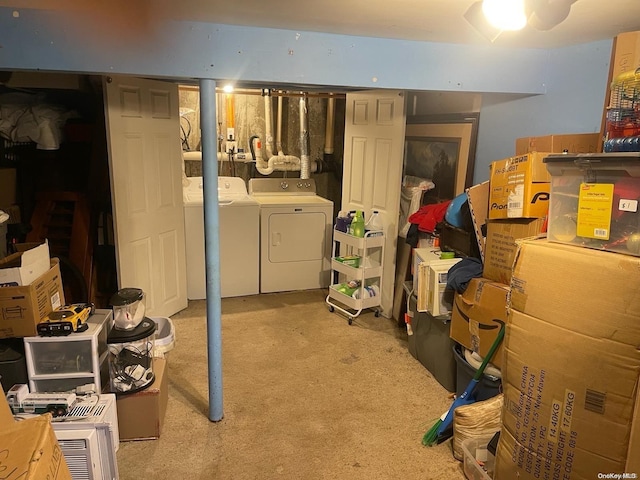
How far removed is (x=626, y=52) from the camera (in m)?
1.82

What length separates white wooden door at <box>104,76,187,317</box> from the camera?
3008 millimetres

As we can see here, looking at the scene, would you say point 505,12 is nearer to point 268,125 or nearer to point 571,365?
point 571,365

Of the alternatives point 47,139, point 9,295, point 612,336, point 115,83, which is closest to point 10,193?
point 47,139

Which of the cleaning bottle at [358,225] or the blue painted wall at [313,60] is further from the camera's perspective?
the cleaning bottle at [358,225]

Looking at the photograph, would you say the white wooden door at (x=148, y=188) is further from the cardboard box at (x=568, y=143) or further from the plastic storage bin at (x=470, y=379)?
the cardboard box at (x=568, y=143)

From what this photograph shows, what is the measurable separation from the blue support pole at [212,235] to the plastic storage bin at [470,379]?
1243 mm

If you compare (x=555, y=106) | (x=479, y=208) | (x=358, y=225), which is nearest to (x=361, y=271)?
(x=358, y=225)

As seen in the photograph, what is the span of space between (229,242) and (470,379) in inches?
90.6

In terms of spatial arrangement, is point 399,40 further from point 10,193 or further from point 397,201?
point 10,193

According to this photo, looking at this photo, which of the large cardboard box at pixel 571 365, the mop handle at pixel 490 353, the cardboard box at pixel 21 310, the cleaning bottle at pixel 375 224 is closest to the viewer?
the large cardboard box at pixel 571 365

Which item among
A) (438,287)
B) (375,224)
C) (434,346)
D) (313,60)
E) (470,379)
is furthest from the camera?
(375,224)

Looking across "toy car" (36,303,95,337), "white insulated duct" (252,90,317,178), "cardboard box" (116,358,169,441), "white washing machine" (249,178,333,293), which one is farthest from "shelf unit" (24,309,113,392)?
"white insulated duct" (252,90,317,178)

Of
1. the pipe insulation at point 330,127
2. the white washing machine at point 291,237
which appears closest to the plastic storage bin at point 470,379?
the white washing machine at point 291,237

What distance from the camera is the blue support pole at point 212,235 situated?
2.09 meters
